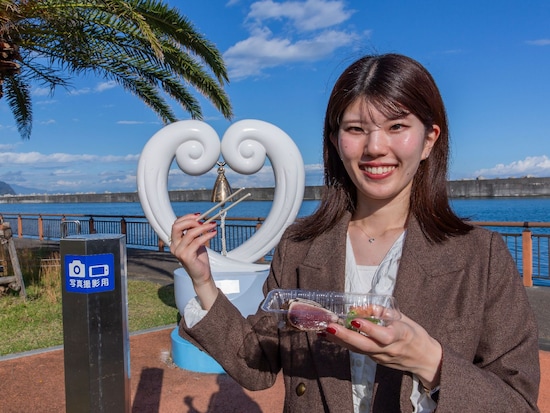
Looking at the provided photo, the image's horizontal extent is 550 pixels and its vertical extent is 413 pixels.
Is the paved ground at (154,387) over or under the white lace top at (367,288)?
under

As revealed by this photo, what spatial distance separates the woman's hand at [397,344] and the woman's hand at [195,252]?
22.1 inches

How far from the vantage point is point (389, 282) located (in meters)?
1.49

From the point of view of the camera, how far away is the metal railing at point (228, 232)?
28.0ft

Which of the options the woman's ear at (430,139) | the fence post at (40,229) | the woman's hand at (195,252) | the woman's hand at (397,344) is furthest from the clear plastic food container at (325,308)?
the fence post at (40,229)

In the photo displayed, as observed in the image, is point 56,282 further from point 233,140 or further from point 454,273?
point 454,273

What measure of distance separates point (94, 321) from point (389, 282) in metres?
1.92

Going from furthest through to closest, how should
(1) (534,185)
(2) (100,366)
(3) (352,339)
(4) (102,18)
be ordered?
(1) (534,185) < (4) (102,18) < (2) (100,366) < (3) (352,339)

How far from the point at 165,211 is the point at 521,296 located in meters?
4.70

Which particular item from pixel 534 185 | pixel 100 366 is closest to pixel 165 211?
pixel 100 366

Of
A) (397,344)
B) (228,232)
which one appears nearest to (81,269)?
(397,344)

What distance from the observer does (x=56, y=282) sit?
920 centimetres

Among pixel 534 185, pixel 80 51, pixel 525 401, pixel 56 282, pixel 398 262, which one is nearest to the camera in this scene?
pixel 525 401

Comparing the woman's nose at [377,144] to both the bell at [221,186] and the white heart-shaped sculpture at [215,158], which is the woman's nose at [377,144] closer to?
the white heart-shaped sculpture at [215,158]

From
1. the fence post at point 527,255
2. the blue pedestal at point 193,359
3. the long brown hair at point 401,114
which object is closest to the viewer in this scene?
the long brown hair at point 401,114
